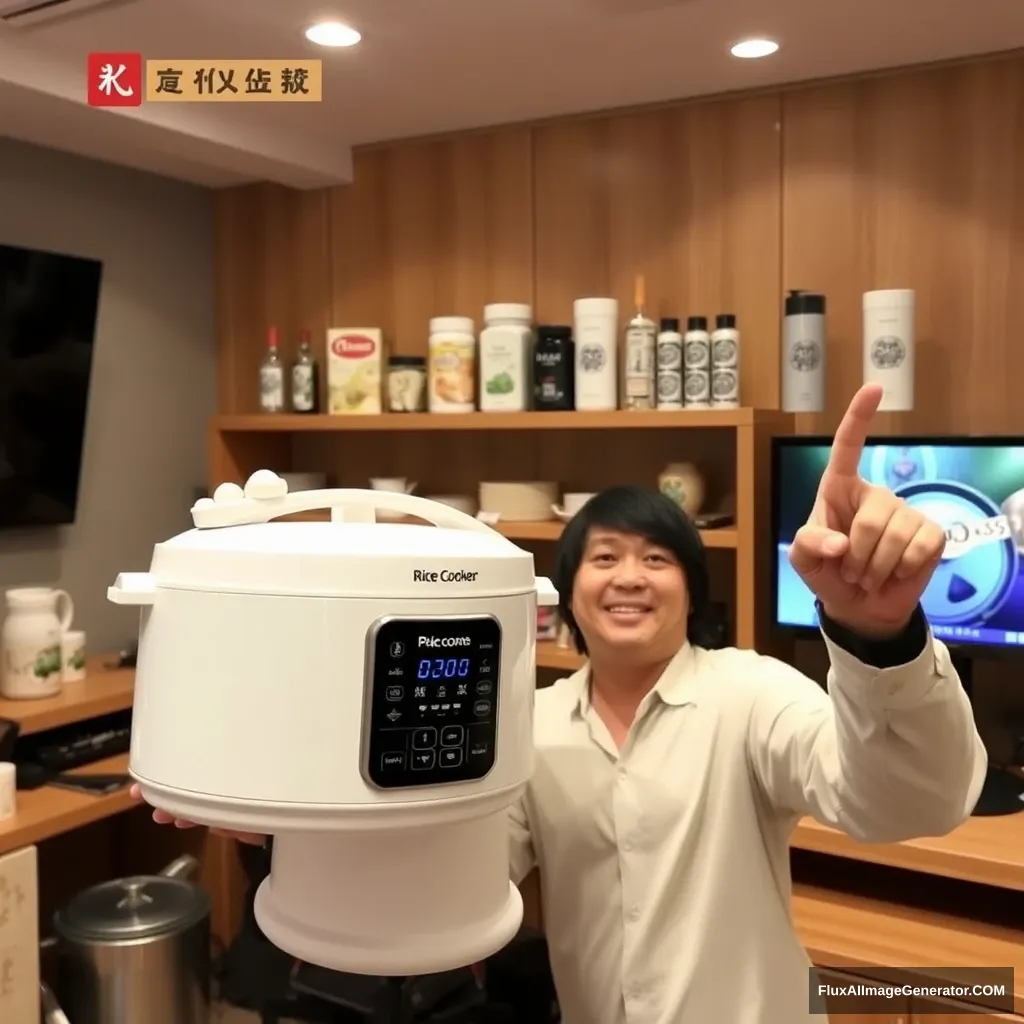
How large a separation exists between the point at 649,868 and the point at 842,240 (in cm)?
141

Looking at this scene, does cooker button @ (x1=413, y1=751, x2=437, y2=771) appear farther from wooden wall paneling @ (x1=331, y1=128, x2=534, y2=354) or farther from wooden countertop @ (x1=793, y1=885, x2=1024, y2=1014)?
wooden wall paneling @ (x1=331, y1=128, x2=534, y2=354)

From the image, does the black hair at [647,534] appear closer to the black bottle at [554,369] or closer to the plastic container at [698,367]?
the plastic container at [698,367]

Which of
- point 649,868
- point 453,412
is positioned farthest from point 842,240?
point 649,868

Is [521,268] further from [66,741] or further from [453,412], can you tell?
[66,741]

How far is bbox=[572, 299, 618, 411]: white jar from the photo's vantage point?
2268 millimetres

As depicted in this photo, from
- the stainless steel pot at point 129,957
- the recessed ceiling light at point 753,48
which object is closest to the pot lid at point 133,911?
the stainless steel pot at point 129,957

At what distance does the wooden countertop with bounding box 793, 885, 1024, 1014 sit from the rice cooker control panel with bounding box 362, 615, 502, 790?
124 centimetres

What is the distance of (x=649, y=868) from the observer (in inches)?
48.3

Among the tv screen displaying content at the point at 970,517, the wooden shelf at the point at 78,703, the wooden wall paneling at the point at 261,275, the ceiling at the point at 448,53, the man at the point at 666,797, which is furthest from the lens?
the wooden wall paneling at the point at 261,275

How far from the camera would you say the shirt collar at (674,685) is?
1.30m

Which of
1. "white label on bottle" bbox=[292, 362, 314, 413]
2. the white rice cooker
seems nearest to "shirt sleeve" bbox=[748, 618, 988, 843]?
the white rice cooker

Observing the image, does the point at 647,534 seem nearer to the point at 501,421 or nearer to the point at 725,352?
the point at 725,352

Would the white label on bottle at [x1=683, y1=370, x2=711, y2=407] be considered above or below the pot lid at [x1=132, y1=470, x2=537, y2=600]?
above

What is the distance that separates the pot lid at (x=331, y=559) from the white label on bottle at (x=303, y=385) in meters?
1.93
